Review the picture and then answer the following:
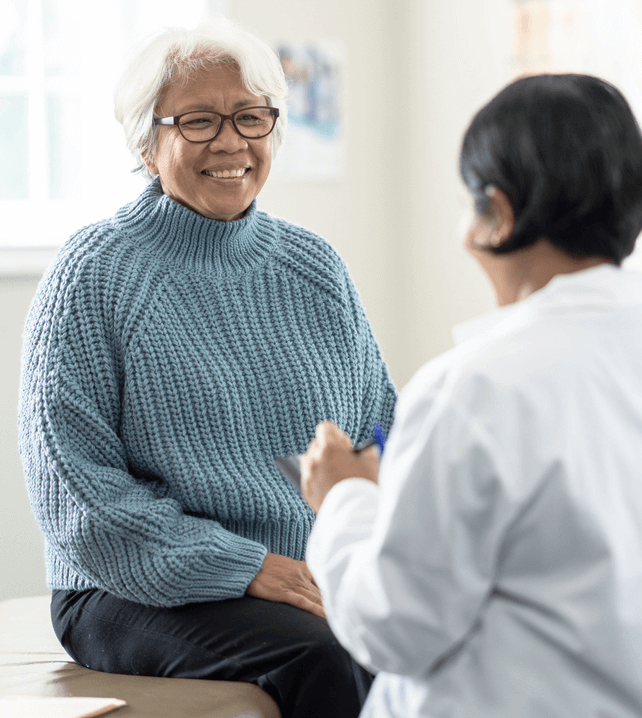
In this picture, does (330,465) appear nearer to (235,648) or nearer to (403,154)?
Result: (235,648)

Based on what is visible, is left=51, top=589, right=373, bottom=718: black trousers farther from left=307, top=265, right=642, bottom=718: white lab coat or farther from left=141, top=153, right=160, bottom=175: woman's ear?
left=141, top=153, right=160, bottom=175: woman's ear

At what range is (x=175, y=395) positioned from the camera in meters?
1.58

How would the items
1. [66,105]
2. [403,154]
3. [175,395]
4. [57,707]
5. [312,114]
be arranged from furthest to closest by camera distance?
[403,154] → [312,114] → [66,105] → [175,395] → [57,707]

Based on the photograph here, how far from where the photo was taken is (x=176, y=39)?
5.52 feet

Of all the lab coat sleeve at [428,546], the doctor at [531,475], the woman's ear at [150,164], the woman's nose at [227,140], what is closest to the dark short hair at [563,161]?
the doctor at [531,475]

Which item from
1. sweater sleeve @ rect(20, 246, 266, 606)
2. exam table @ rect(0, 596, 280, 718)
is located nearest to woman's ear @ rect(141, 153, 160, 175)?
sweater sleeve @ rect(20, 246, 266, 606)

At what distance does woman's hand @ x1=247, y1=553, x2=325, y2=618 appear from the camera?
59.1 inches

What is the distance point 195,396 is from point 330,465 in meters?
0.64

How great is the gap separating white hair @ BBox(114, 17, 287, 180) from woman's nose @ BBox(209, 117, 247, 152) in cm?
8

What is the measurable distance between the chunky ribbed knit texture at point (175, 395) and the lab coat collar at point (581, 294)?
2.62 ft

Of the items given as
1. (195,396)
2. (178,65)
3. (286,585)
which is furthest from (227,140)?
(286,585)

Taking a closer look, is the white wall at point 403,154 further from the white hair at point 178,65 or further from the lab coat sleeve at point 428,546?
the lab coat sleeve at point 428,546

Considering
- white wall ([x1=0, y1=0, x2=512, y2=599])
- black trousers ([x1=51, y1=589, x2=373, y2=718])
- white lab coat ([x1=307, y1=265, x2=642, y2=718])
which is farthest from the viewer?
white wall ([x1=0, y1=0, x2=512, y2=599])

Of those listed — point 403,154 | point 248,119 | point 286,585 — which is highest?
point 248,119
